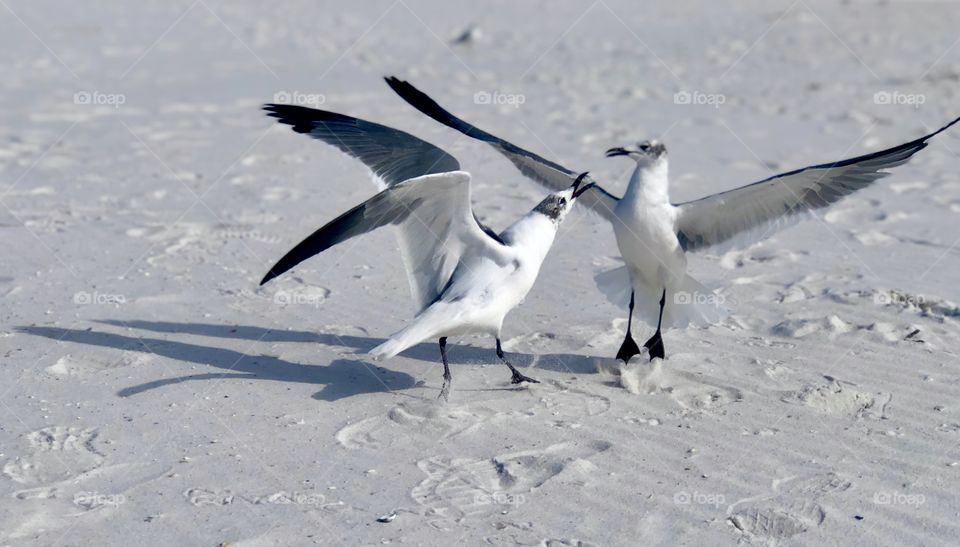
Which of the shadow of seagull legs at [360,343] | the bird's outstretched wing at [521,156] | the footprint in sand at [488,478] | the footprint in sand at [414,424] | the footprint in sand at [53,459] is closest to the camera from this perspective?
the footprint in sand at [488,478]

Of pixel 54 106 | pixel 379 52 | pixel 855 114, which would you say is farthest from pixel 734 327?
pixel 379 52

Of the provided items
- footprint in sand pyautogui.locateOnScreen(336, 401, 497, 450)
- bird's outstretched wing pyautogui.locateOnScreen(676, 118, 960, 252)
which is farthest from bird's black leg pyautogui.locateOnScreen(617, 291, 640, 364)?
footprint in sand pyautogui.locateOnScreen(336, 401, 497, 450)

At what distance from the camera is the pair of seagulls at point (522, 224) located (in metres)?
4.79

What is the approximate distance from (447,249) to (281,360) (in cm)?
96

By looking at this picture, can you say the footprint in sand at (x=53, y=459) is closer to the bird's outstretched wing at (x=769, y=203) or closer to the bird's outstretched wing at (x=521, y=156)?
the bird's outstretched wing at (x=521, y=156)

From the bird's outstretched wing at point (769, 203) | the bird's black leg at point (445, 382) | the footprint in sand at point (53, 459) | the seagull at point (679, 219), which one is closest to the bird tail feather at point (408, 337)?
the bird's black leg at point (445, 382)

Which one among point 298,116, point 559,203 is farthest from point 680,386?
point 298,116

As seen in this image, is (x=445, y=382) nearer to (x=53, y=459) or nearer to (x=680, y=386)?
(x=680, y=386)

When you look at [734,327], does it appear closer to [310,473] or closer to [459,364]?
[459,364]

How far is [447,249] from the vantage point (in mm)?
4992

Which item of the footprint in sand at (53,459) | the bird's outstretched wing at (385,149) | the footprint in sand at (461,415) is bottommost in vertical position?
the footprint in sand at (53,459)

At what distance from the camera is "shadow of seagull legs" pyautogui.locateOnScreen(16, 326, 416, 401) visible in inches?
198

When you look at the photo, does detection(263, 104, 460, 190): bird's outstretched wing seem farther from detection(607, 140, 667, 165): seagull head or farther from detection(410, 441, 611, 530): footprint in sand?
detection(410, 441, 611, 530): footprint in sand

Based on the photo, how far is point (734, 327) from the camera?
5.76 m
